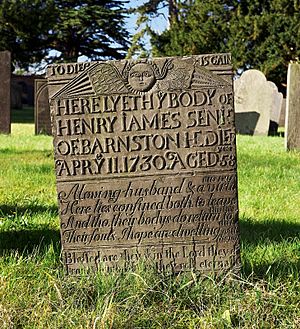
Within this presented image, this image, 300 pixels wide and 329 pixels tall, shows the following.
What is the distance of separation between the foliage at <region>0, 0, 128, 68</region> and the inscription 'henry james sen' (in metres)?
31.9

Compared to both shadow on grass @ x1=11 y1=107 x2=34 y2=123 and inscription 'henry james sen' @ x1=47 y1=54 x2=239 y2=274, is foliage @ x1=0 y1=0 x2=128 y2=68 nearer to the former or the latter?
shadow on grass @ x1=11 y1=107 x2=34 y2=123

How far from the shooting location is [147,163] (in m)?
3.03

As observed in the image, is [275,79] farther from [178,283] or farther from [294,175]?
[178,283]

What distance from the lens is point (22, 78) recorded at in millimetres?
45000

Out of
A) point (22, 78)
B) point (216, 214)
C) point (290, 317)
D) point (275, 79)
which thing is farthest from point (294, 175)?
point (22, 78)

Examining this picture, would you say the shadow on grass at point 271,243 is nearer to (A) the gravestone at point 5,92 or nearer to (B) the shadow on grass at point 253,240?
(B) the shadow on grass at point 253,240

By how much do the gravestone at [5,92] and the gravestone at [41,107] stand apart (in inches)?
26.1

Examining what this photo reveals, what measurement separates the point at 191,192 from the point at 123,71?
73 cm

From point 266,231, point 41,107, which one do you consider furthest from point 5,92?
point 266,231

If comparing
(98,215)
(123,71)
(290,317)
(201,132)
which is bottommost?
(290,317)

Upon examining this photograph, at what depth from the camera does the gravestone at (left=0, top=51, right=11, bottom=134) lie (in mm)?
12062

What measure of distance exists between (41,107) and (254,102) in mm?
5429

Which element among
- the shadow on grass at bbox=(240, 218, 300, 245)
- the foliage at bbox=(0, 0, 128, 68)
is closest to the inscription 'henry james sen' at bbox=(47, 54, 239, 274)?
the shadow on grass at bbox=(240, 218, 300, 245)

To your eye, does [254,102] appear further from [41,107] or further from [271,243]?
[271,243]
